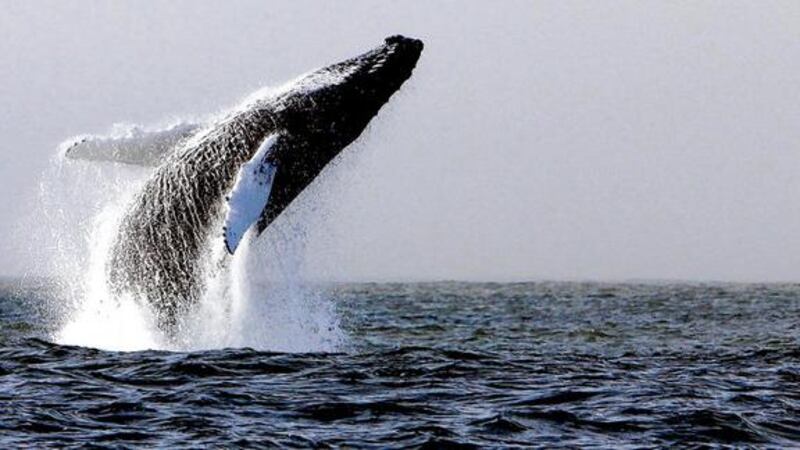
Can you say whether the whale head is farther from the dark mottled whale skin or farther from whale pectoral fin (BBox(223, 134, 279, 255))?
whale pectoral fin (BBox(223, 134, 279, 255))

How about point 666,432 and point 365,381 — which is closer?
point 666,432

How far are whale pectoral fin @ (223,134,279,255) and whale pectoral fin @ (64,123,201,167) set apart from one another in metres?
1.58

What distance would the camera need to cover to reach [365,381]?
620 inches

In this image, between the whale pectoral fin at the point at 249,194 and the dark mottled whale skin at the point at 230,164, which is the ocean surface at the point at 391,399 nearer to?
the dark mottled whale skin at the point at 230,164

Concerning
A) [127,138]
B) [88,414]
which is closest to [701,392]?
[88,414]

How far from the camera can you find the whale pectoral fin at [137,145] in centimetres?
1808

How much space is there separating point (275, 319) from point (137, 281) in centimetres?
267

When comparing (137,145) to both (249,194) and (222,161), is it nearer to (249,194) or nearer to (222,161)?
(222,161)

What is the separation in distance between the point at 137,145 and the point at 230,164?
60.8 inches

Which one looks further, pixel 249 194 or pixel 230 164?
pixel 230 164

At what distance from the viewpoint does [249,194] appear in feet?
52.5

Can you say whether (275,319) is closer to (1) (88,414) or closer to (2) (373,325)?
(1) (88,414)

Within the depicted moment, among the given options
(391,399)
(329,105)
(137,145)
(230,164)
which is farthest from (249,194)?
(391,399)

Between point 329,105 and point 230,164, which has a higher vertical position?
point 329,105
